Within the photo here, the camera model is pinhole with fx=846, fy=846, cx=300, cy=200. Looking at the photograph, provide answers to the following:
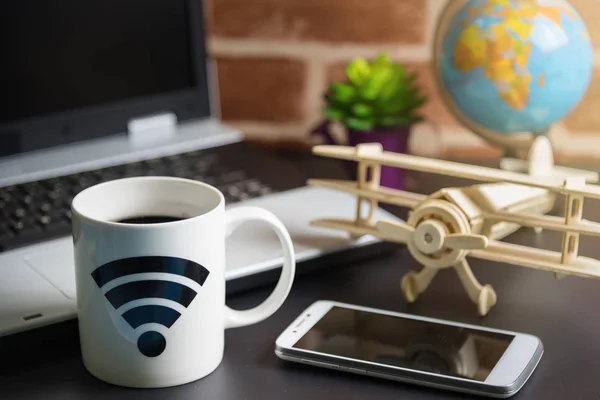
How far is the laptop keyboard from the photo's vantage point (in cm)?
61

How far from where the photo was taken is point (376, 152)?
1.88ft

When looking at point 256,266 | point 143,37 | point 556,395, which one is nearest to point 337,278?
point 256,266

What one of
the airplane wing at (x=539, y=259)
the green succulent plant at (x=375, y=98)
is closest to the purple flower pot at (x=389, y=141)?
the green succulent plant at (x=375, y=98)

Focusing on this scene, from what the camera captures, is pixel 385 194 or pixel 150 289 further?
pixel 385 194

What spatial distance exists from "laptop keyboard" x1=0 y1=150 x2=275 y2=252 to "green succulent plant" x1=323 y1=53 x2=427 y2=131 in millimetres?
106

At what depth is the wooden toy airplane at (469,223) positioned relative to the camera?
498mm

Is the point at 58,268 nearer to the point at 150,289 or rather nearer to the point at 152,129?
the point at 150,289

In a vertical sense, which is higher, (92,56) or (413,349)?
(92,56)

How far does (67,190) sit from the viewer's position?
690 mm

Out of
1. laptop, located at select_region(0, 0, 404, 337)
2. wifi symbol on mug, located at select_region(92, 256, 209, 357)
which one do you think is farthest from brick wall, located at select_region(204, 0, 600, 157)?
wifi symbol on mug, located at select_region(92, 256, 209, 357)

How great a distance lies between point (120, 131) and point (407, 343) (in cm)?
40

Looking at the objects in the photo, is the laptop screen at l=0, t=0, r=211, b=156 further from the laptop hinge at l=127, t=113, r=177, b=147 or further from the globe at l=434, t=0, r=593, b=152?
the globe at l=434, t=0, r=593, b=152

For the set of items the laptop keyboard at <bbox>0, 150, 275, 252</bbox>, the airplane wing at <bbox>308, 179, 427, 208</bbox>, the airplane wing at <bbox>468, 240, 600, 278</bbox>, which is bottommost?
the laptop keyboard at <bbox>0, 150, 275, 252</bbox>

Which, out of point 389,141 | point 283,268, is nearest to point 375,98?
point 389,141
